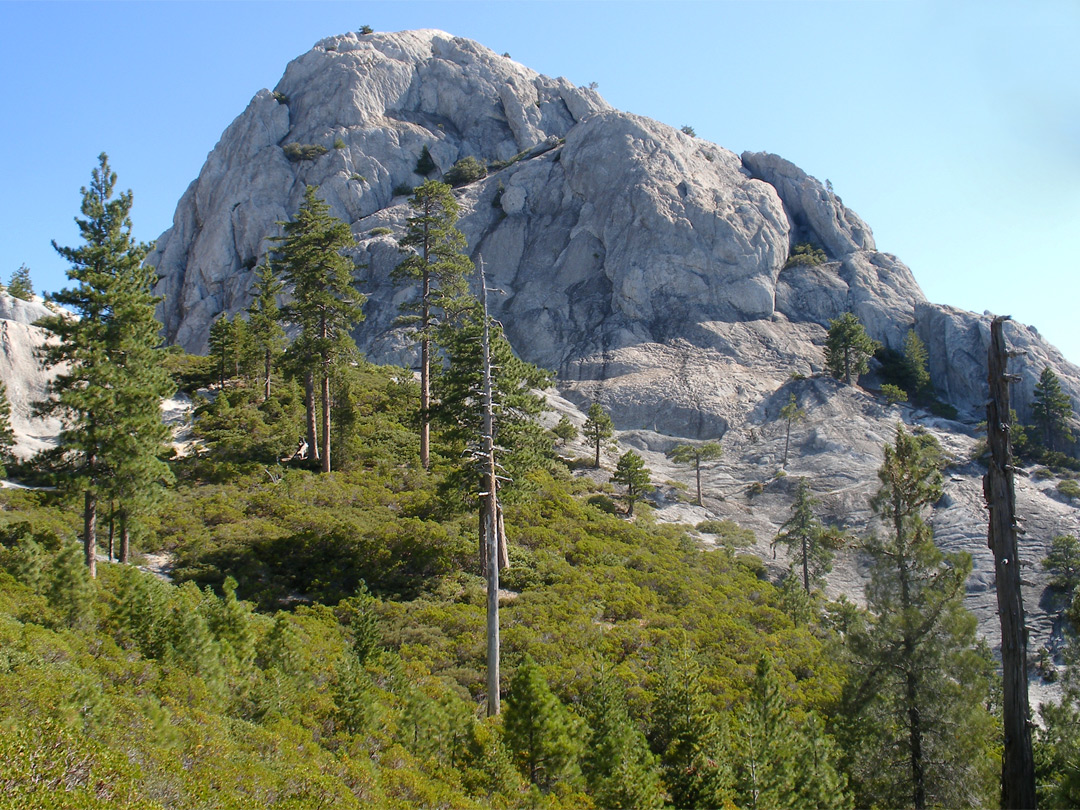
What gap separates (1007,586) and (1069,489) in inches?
2085

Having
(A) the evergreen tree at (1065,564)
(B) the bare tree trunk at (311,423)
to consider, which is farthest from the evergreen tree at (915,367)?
(B) the bare tree trunk at (311,423)

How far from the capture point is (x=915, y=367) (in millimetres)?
66438

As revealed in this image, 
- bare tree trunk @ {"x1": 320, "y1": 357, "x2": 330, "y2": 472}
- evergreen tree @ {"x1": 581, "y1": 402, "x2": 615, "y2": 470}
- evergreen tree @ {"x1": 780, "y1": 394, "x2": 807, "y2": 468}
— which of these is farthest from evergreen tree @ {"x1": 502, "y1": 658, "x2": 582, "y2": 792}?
evergreen tree @ {"x1": 780, "y1": 394, "x2": 807, "y2": 468}

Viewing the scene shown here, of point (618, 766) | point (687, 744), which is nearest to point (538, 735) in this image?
point (618, 766)

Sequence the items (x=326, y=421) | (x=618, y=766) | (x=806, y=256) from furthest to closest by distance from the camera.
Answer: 1. (x=806, y=256)
2. (x=326, y=421)
3. (x=618, y=766)

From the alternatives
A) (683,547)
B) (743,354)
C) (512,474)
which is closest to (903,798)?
(512,474)

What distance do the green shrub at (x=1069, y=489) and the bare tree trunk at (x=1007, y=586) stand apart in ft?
172

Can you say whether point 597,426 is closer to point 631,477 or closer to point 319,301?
point 631,477

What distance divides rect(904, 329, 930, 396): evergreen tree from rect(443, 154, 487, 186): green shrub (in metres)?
60.9

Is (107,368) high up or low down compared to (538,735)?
up

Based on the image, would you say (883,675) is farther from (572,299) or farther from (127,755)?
(572,299)

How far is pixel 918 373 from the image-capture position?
66062 mm

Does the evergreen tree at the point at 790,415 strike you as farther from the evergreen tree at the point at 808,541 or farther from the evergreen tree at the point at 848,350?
the evergreen tree at the point at 808,541

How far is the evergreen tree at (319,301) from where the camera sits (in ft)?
93.0
